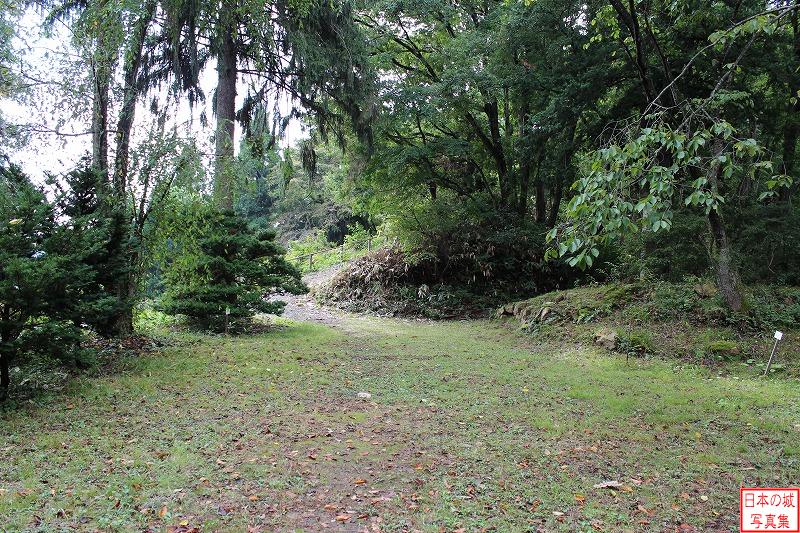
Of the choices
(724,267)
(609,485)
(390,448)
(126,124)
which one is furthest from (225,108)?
(724,267)

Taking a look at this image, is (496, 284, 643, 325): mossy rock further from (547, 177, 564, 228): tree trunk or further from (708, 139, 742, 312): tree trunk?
(547, 177, 564, 228): tree trunk

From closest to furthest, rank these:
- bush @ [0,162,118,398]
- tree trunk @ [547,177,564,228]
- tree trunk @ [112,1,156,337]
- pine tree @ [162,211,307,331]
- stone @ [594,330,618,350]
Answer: bush @ [0,162,118,398], tree trunk @ [112,1,156,337], stone @ [594,330,618,350], pine tree @ [162,211,307,331], tree trunk @ [547,177,564,228]

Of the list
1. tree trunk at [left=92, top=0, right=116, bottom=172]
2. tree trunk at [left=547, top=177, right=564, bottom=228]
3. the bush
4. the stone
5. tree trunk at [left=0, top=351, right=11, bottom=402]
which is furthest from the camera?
tree trunk at [left=547, top=177, right=564, bottom=228]

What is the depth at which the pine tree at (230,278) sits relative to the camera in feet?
31.1

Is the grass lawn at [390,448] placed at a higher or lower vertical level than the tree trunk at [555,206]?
lower

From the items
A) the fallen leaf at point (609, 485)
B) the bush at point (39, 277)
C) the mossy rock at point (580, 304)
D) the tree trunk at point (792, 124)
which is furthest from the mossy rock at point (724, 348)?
the bush at point (39, 277)

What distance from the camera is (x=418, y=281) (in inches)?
621

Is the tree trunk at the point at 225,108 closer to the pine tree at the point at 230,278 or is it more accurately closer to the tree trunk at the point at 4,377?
the pine tree at the point at 230,278

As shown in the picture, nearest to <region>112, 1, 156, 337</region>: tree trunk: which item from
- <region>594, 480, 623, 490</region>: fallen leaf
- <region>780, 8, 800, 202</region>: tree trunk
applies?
<region>594, 480, 623, 490</region>: fallen leaf

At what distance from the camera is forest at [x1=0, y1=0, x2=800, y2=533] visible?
346 cm

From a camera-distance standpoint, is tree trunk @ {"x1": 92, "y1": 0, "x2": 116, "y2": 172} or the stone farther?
the stone

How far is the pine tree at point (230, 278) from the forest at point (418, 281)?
0.24ft

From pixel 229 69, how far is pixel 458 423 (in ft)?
29.6

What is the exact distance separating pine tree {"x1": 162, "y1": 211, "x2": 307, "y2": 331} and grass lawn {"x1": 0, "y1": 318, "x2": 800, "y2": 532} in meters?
2.28
